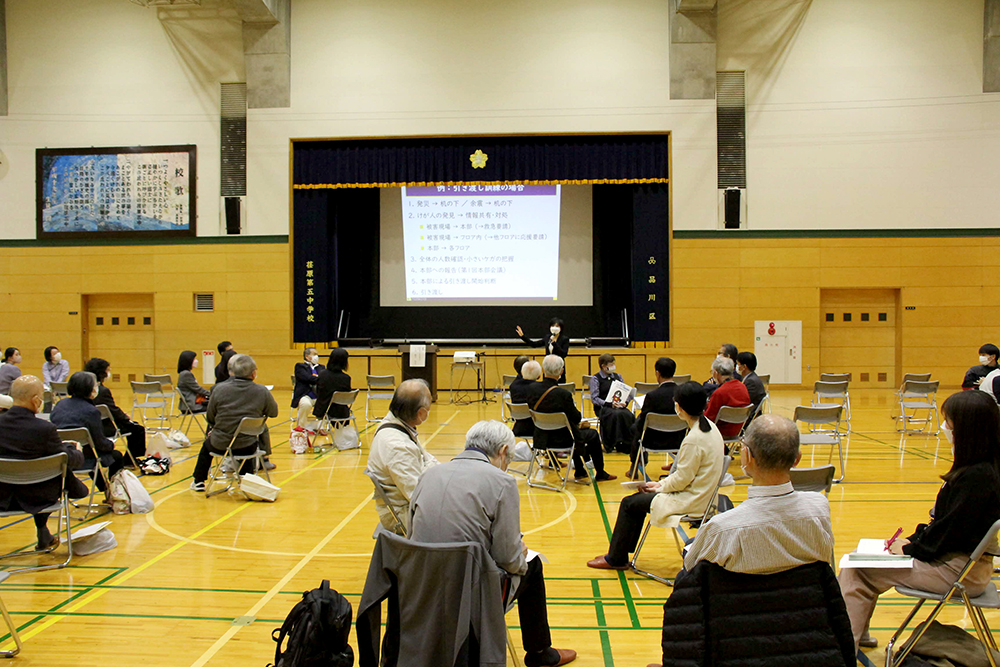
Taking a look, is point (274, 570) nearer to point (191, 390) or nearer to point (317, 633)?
point (317, 633)

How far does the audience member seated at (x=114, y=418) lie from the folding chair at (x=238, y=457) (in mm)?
768

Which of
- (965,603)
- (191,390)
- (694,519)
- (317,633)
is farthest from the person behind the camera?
(191,390)

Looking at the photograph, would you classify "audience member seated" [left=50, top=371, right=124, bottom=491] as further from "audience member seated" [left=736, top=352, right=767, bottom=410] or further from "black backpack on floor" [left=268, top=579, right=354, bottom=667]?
"audience member seated" [left=736, top=352, right=767, bottom=410]

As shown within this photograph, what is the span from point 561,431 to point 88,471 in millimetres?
4097

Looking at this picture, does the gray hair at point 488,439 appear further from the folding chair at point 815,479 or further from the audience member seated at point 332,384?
the audience member seated at point 332,384

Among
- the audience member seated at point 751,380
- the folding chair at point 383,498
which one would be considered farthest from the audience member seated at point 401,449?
the audience member seated at point 751,380

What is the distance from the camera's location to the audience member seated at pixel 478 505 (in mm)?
2586

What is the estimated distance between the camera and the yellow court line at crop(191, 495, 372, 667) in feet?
11.0

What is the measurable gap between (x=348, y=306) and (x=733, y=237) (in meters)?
9.03

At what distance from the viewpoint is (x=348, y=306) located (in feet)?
54.2

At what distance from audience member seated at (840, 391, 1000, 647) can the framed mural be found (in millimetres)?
15433

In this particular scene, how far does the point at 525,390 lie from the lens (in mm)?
7277

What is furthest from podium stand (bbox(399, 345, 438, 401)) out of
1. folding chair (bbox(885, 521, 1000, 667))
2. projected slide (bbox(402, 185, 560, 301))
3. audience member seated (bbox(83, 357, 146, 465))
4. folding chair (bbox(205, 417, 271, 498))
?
folding chair (bbox(885, 521, 1000, 667))

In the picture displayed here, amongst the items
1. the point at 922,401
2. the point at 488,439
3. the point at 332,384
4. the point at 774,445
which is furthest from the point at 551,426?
the point at 922,401
